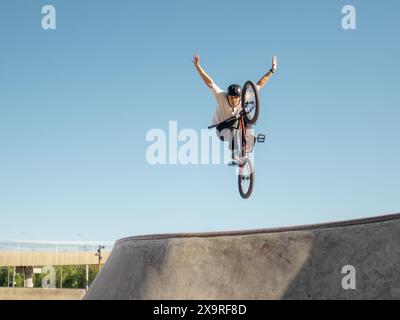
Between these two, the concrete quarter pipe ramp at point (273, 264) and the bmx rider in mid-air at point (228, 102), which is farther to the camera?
the bmx rider in mid-air at point (228, 102)

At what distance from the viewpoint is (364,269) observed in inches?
236

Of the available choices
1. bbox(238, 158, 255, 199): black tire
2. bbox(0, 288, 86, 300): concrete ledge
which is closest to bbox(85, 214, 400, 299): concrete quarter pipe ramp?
bbox(238, 158, 255, 199): black tire

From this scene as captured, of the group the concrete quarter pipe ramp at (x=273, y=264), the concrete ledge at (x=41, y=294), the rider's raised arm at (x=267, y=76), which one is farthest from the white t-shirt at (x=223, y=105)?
the concrete ledge at (x=41, y=294)

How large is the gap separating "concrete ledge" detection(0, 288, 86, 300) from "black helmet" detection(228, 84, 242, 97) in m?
20.3

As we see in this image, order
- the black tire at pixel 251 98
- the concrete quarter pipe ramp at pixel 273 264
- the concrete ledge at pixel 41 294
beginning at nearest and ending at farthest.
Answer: the concrete quarter pipe ramp at pixel 273 264, the black tire at pixel 251 98, the concrete ledge at pixel 41 294

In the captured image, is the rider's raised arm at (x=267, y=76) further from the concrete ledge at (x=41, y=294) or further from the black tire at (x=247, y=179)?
the concrete ledge at (x=41, y=294)

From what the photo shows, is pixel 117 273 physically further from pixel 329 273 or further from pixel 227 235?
pixel 329 273

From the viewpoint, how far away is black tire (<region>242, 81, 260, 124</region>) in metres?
9.53

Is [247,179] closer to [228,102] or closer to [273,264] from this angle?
[228,102]

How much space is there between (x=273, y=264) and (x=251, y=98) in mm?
4173

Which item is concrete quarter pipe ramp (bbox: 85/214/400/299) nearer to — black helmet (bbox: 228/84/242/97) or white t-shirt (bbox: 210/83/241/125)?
white t-shirt (bbox: 210/83/241/125)

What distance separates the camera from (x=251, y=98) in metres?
9.89

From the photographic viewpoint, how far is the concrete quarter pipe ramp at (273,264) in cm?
598

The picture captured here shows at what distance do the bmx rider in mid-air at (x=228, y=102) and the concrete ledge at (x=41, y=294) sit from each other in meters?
19.6
